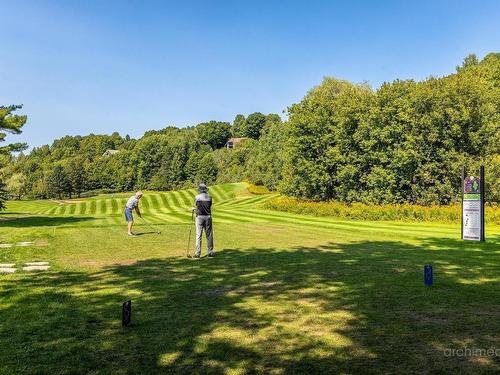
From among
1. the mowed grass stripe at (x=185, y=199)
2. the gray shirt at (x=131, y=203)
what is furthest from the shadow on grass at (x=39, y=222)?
the mowed grass stripe at (x=185, y=199)

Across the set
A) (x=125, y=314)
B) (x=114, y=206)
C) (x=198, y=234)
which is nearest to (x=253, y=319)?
(x=125, y=314)

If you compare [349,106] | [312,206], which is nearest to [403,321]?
[312,206]

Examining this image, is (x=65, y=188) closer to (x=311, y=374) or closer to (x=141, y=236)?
(x=141, y=236)

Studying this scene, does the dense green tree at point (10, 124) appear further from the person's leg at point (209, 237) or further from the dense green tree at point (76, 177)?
the dense green tree at point (76, 177)

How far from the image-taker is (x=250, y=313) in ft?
24.9

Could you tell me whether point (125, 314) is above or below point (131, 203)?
below

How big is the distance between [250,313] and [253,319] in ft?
1.23

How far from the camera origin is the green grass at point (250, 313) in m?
5.41

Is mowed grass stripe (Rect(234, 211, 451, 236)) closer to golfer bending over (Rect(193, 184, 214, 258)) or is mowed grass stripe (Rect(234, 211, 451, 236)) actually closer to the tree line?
the tree line

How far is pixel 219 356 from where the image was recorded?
559cm
